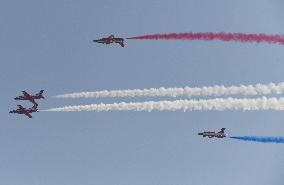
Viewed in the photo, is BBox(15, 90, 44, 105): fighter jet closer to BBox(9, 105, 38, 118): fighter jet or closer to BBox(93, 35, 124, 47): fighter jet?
BBox(9, 105, 38, 118): fighter jet

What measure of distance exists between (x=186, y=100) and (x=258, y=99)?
1489 cm

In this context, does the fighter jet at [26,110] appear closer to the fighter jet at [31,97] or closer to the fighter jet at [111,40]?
the fighter jet at [31,97]

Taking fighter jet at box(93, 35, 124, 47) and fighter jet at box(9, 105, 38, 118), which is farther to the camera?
fighter jet at box(9, 105, 38, 118)

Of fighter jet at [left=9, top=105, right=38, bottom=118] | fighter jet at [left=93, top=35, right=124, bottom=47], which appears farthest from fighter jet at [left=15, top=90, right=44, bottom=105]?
fighter jet at [left=93, top=35, right=124, bottom=47]

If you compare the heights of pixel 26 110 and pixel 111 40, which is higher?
pixel 111 40

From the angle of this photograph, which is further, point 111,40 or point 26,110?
point 26,110

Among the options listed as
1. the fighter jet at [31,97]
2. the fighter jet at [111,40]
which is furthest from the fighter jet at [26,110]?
the fighter jet at [111,40]

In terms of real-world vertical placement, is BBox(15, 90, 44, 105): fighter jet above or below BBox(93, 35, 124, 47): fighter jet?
below

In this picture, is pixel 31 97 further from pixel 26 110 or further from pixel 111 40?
pixel 111 40

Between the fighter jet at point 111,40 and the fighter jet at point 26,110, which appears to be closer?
the fighter jet at point 111,40

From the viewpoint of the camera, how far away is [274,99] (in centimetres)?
9281

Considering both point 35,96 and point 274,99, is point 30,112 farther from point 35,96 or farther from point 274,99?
point 274,99

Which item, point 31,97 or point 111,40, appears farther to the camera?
point 31,97

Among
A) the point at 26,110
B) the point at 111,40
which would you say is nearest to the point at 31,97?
the point at 26,110
